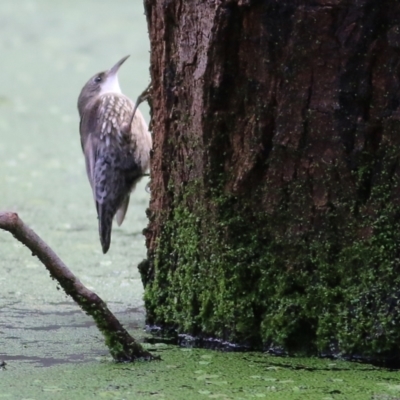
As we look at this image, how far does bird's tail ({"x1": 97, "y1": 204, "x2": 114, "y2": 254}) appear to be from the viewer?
530cm

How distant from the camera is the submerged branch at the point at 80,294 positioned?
3.36m

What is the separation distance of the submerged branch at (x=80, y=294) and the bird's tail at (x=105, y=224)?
67.0 inches

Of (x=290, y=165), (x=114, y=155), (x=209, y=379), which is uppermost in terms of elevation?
(x=114, y=155)

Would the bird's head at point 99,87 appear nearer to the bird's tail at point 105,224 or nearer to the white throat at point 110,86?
the white throat at point 110,86

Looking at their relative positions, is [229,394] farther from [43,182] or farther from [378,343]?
[43,182]

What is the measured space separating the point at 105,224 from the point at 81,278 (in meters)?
0.42

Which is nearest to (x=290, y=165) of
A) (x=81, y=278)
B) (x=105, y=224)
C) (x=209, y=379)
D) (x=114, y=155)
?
(x=209, y=379)

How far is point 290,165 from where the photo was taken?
11.6 ft

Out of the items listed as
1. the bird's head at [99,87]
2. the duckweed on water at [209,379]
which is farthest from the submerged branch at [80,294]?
the bird's head at [99,87]

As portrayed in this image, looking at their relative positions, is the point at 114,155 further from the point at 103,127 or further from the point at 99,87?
the point at 99,87

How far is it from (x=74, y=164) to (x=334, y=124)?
A: 4.67 meters

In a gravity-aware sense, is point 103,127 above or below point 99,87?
below

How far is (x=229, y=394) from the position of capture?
3.20 m

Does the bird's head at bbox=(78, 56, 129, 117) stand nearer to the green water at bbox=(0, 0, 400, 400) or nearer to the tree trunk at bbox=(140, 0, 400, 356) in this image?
the green water at bbox=(0, 0, 400, 400)
